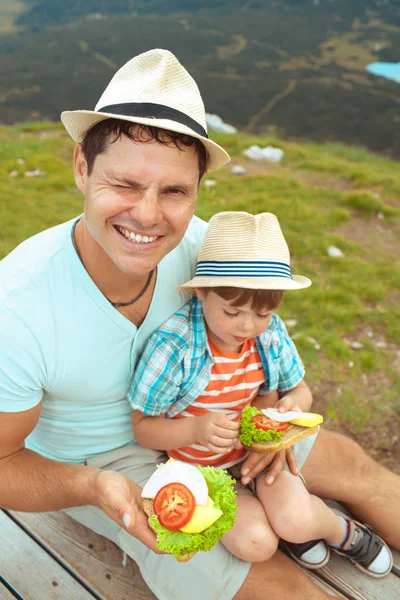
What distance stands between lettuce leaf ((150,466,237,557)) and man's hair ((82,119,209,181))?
Answer: 1.21 metres

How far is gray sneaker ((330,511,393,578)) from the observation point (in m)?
2.43

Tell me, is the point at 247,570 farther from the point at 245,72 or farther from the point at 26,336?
the point at 245,72

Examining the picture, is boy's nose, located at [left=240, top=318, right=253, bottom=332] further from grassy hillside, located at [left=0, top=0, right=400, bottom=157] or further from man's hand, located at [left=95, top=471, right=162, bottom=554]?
grassy hillside, located at [left=0, top=0, right=400, bottom=157]

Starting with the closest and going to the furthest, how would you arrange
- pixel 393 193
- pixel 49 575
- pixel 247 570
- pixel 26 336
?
pixel 26 336
pixel 247 570
pixel 49 575
pixel 393 193

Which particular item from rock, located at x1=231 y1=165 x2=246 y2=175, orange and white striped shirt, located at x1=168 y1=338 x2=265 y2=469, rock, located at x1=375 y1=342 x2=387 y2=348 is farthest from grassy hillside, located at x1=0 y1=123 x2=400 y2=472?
orange and white striped shirt, located at x1=168 y1=338 x2=265 y2=469

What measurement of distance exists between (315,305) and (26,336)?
3.69 m

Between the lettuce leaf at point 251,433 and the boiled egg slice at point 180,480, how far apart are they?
38cm

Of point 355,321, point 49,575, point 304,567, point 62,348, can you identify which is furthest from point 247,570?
point 355,321

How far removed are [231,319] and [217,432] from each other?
0.49 metres

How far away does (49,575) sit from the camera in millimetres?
2395

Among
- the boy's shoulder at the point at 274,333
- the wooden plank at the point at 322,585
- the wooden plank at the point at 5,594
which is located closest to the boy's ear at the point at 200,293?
the boy's shoulder at the point at 274,333

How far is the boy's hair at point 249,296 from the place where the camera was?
7.53ft

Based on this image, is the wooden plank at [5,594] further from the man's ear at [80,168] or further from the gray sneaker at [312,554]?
the man's ear at [80,168]

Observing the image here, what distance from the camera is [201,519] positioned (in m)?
1.81
